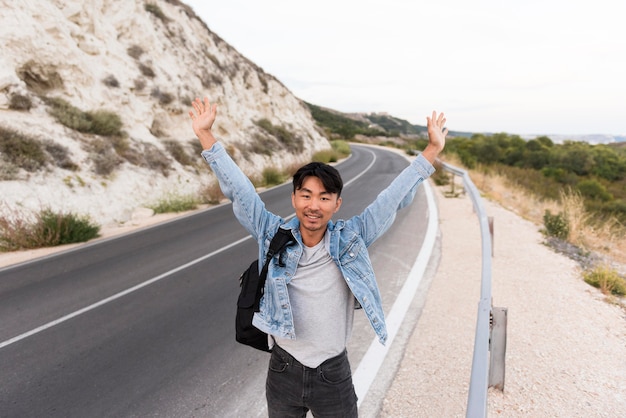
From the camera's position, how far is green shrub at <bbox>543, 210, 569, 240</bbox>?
745 cm

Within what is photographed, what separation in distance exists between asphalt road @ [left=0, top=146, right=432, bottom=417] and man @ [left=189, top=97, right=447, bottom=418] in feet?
4.61

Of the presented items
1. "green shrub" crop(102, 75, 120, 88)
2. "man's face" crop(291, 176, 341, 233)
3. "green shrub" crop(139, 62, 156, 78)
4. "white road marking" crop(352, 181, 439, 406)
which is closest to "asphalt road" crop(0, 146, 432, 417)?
"white road marking" crop(352, 181, 439, 406)

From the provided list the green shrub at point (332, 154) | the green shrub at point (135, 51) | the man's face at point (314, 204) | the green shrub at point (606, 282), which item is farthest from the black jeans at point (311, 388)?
the green shrub at point (332, 154)

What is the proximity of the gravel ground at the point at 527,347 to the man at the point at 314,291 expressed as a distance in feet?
4.24

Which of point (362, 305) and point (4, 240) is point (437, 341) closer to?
point (362, 305)

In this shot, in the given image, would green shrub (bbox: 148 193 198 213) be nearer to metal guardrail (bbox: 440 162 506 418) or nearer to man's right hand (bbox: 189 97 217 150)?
metal guardrail (bbox: 440 162 506 418)

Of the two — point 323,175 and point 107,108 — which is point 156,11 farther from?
point 323,175

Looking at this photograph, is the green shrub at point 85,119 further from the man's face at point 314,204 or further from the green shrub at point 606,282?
the green shrub at point 606,282

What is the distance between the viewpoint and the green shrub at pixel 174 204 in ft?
40.0

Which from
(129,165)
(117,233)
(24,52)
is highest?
(24,52)

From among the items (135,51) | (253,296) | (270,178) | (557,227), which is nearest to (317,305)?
(253,296)

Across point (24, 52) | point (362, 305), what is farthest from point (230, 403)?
point (24, 52)

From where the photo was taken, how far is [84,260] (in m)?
7.25

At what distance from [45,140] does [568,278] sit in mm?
13613
